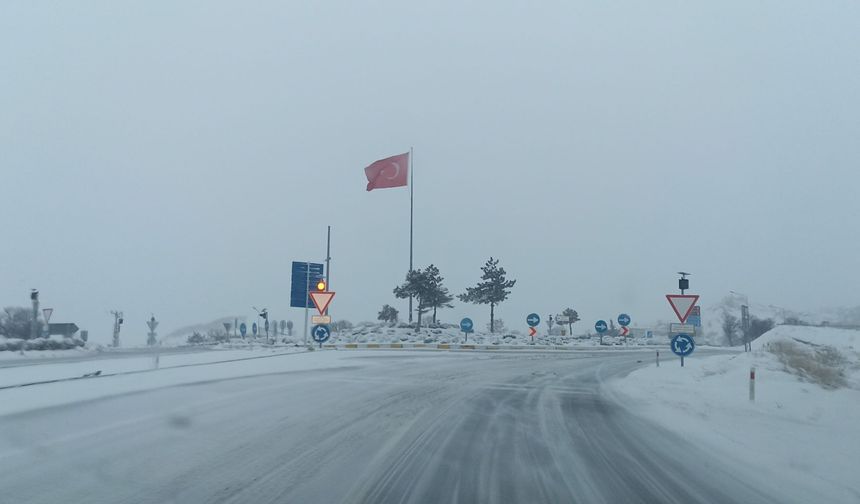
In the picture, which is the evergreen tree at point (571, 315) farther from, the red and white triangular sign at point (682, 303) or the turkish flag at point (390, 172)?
the red and white triangular sign at point (682, 303)

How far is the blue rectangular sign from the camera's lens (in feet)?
129

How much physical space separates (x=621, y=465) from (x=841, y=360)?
61.1 ft

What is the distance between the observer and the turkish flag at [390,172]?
47.2 metres

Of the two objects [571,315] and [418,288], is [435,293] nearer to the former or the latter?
[418,288]

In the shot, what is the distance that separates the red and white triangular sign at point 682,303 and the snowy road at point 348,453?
661 cm

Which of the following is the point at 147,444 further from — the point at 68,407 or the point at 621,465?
the point at 621,465

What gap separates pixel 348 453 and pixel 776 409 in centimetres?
1009

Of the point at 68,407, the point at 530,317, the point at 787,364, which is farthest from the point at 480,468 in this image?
the point at 530,317

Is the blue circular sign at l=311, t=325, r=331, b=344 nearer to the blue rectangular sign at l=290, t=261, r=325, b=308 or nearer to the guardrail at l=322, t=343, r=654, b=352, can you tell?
the blue rectangular sign at l=290, t=261, r=325, b=308

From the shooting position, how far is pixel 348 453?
30.5 ft

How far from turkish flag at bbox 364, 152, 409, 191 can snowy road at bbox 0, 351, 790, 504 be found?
1254 inches

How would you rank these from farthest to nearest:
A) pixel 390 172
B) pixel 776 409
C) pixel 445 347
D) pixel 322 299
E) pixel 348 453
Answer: pixel 390 172
pixel 445 347
pixel 322 299
pixel 776 409
pixel 348 453

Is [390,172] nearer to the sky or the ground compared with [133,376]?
nearer to the sky

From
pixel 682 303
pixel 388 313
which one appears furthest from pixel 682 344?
pixel 388 313
